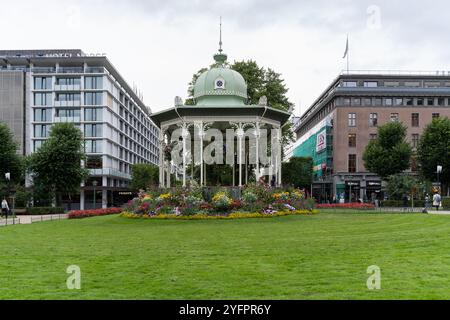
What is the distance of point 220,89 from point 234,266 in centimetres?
2582

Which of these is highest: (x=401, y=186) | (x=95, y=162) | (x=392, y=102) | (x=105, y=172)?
(x=392, y=102)

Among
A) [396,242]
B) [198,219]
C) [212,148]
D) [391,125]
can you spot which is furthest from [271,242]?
[391,125]

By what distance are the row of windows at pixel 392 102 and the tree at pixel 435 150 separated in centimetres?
1770

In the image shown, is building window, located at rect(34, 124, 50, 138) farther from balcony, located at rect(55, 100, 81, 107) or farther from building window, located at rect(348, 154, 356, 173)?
building window, located at rect(348, 154, 356, 173)

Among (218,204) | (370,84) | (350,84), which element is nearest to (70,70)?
(350,84)

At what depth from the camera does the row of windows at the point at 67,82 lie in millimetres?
90000

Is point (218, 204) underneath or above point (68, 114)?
underneath

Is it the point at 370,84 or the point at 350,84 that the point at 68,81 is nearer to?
the point at 350,84

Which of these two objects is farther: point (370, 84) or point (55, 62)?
point (55, 62)

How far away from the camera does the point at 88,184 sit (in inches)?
3578

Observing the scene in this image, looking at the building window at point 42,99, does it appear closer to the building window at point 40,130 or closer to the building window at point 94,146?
the building window at point 40,130

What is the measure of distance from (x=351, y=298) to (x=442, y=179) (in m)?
62.8

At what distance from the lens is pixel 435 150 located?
61281 mm

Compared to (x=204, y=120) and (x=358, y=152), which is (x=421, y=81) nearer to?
(x=358, y=152)
